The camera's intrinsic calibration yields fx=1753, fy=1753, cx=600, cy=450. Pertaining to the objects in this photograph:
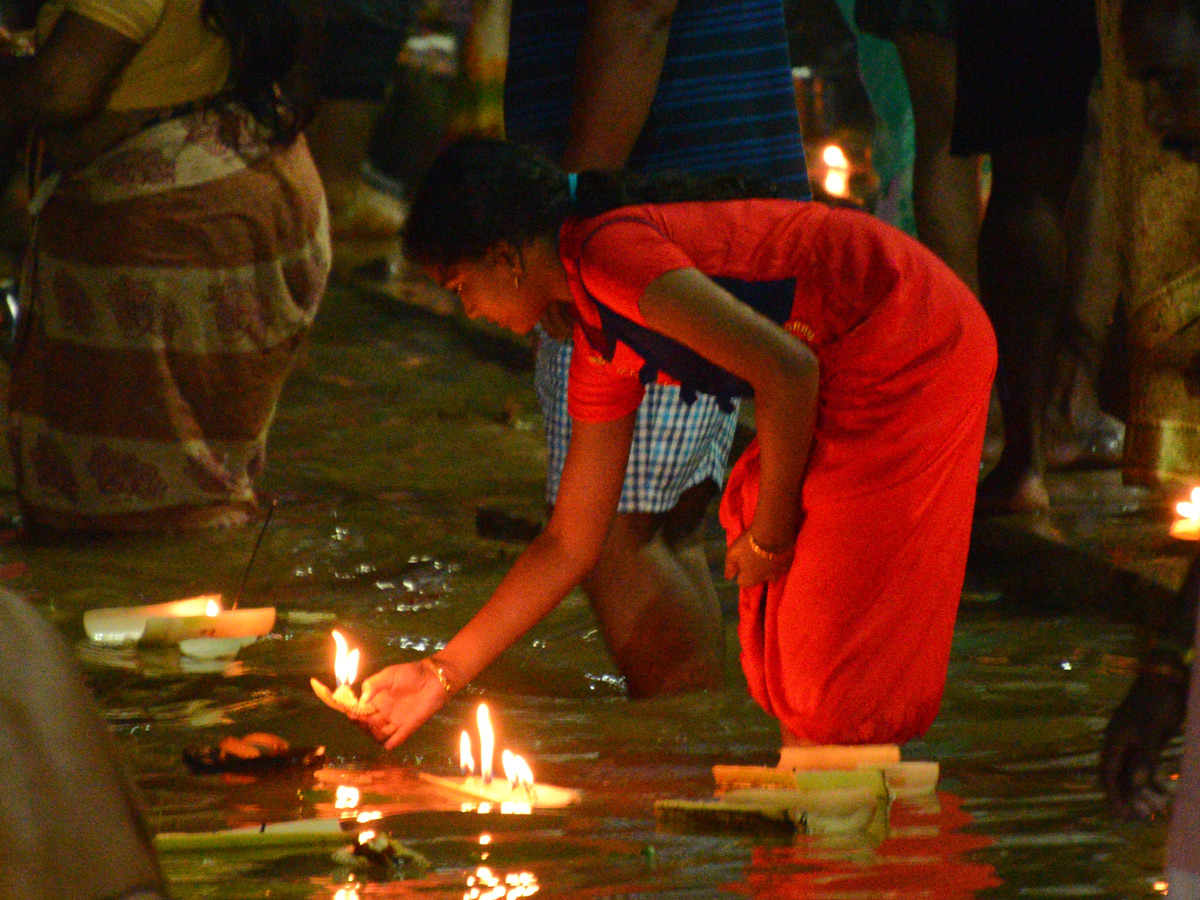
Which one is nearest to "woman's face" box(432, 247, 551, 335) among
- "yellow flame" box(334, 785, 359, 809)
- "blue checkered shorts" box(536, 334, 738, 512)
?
"blue checkered shorts" box(536, 334, 738, 512)

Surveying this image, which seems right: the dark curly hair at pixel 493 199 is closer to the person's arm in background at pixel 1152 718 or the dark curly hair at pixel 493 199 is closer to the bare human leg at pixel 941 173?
the person's arm in background at pixel 1152 718

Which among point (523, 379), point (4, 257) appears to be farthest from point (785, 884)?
point (4, 257)

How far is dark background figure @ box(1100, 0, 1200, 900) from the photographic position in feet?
6.19

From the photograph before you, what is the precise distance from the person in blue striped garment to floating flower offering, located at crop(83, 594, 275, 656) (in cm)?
90

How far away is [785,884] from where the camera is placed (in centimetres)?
243

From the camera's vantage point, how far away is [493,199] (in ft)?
9.76

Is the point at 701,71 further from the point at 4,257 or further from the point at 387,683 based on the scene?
the point at 4,257

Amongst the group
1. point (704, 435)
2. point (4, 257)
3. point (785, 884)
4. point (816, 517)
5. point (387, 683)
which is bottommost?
point (785, 884)

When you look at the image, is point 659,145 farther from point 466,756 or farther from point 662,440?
point 466,756

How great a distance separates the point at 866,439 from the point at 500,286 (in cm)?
69

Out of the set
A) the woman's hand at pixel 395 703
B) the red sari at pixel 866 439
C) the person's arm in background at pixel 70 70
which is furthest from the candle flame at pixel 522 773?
the person's arm in background at pixel 70 70

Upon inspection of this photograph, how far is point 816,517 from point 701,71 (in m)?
1.26

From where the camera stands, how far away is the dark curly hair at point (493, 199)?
2971 mm

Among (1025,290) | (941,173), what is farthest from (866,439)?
(941,173)
